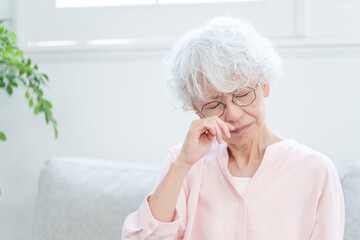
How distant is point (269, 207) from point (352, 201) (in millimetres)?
293

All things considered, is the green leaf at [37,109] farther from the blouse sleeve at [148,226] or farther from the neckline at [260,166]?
the neckline at [260,166]

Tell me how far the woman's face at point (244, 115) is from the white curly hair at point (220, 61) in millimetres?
35

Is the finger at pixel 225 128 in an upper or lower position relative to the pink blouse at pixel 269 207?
upper

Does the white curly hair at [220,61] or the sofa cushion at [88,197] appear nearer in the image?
the white curly hair at [220,61]

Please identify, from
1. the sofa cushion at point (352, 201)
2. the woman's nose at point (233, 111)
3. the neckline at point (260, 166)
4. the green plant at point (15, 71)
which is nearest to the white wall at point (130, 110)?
the green plant at point (15, 71)

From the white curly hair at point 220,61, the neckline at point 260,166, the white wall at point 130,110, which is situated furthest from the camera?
the white wall at point 130,110

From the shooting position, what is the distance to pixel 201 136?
147 centimetres

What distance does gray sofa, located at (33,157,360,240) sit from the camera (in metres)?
1.73

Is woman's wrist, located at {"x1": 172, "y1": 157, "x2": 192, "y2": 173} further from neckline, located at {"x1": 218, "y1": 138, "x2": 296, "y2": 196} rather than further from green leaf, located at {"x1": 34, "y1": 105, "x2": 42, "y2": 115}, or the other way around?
green leaf, located at {"x1": 34, "y1": 105, "x2": 42, "y2": 115}

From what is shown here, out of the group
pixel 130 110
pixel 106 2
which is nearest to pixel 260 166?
pixel 130 110

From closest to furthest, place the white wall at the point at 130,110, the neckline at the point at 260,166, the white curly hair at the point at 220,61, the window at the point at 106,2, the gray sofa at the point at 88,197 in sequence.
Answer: the white curly hair at the point at 220,61, the neckline at the point at 260,166, the gray sofa at the point at 88,197, the white wall at the point at 130,110, the window at the point at 106,2

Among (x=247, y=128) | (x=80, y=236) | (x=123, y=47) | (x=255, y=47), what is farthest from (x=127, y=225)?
(x=123, y=47)

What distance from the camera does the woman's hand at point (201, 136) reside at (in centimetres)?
137

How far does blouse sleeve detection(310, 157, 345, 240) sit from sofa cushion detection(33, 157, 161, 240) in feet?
2.04
